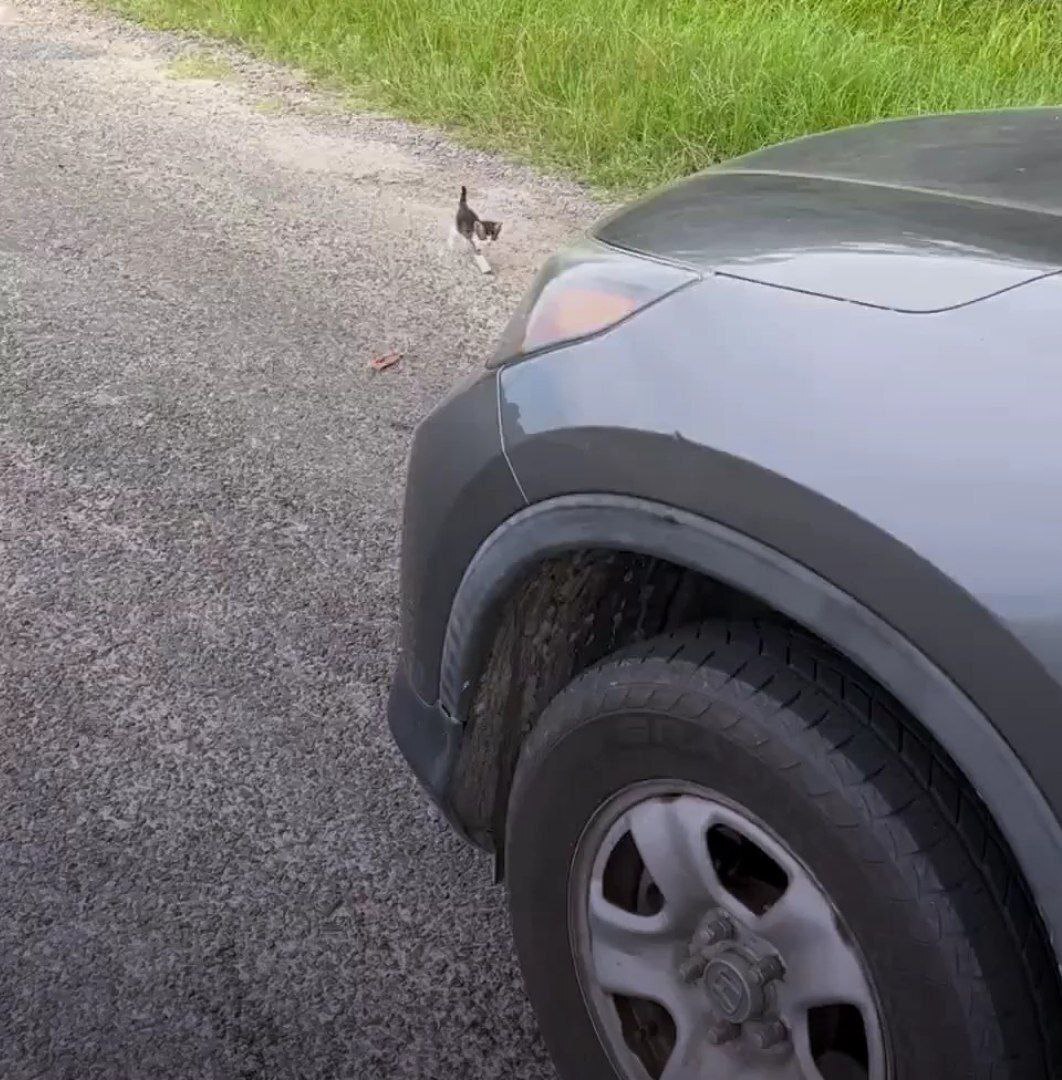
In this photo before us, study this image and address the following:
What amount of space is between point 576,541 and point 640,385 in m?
0.22

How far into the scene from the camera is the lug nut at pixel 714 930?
1611mm

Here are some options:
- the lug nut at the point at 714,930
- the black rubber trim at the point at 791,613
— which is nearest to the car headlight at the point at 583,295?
the black rubber trim at the point at 791,613

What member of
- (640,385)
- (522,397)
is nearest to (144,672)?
(522,397)

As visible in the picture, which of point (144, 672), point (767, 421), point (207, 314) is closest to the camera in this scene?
point (767, 421)

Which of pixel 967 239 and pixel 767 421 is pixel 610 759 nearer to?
pixel 767 421

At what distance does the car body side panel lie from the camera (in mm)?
1309

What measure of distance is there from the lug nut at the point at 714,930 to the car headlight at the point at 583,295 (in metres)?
0.78

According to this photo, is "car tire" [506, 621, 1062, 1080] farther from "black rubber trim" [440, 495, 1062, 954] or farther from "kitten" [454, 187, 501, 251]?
"kitten" [454, 187, 501, 251]

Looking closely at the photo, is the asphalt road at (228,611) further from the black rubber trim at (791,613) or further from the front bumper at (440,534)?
the black rubber trim at (791,613)

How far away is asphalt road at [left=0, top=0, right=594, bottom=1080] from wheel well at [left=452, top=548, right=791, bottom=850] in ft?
1.50

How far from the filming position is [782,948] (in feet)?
5.07

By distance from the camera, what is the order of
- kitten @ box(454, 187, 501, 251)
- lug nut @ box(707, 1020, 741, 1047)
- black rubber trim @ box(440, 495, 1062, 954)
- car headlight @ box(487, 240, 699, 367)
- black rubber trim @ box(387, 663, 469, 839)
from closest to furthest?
black rubber trim @ box(440, 495, 1062, 954) < lug nut @ box(707, 1020, 741, 1047) < car headlight @ box(487, 240, 699, 367) < black rubber trim @ box(387, 663, 469, 839) < kitten @ box(454, 187, 501, 251)

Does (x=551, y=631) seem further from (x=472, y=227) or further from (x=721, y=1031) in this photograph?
(x=472, y=227)

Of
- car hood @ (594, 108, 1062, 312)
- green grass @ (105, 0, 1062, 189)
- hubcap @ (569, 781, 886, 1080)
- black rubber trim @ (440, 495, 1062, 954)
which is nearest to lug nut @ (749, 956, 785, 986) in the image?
hubcap @ (569, 781, 886, 1080)
